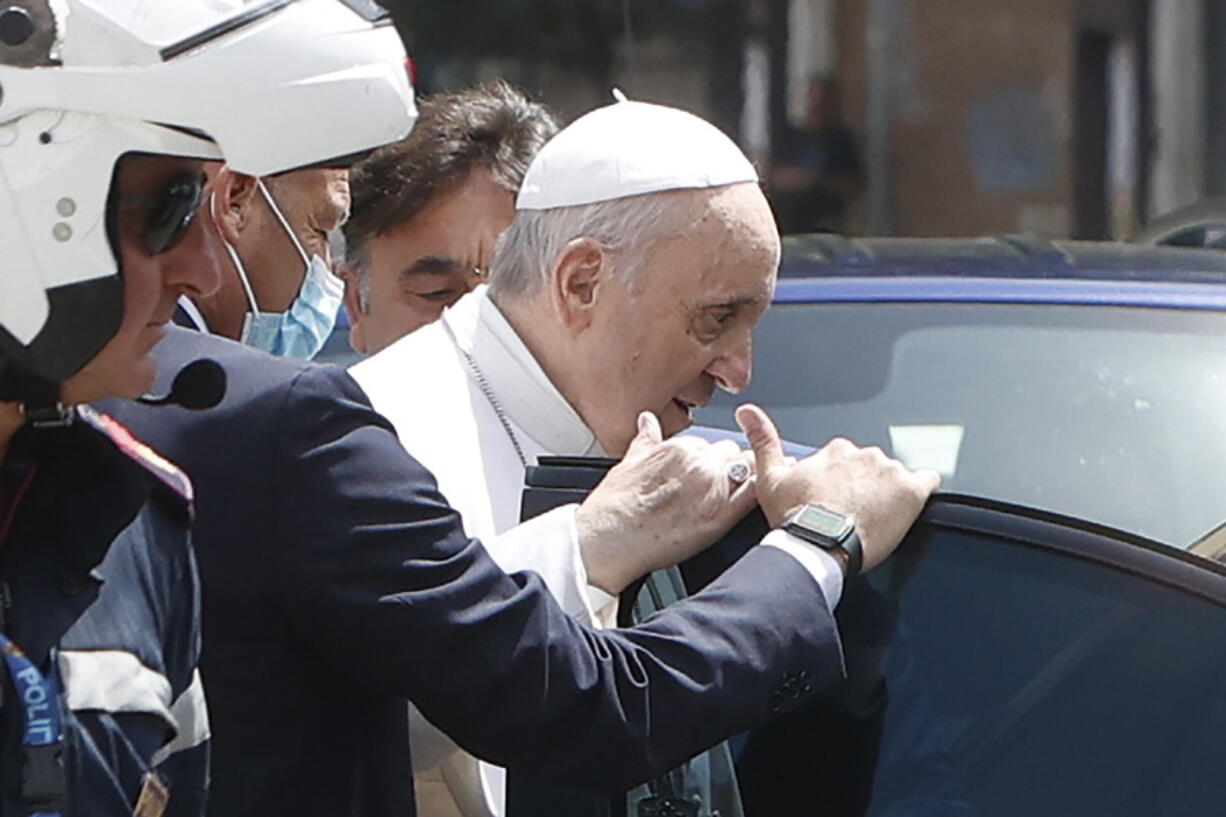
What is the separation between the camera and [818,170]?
510 inches

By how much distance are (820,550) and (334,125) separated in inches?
25.7

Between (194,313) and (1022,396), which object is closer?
(194,313)

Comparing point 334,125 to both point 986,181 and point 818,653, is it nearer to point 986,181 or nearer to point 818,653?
point 818,653

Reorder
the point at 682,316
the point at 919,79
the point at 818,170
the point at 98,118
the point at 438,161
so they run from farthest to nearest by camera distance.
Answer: the point at 919,79 < the point at 818,170 < the point at 438,161 < the point at 682,316 < the point at 98,118

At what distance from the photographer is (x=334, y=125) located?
1909 mm

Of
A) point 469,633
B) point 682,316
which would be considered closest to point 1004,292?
point 682,316

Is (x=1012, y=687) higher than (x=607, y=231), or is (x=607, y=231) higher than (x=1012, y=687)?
(x=607, y=231)

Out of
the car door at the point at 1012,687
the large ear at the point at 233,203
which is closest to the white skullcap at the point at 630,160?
the large ear at the point at 233,203

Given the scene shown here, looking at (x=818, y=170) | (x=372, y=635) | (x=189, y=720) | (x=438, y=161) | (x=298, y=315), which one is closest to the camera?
(x=189, y=720)

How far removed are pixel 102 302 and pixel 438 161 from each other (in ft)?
6.50

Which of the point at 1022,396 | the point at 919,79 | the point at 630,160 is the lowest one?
the point at 919,79

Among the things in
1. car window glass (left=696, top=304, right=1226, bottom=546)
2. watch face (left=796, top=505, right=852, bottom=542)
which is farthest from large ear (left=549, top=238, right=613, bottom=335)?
car window glass (left=696, top=304, right=1226, bottom=546)

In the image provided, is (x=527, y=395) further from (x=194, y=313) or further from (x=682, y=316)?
(x=194, y=313)

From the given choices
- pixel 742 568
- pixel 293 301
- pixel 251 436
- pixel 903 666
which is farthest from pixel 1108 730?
pixel 293 301
